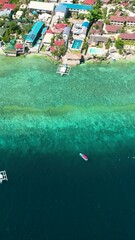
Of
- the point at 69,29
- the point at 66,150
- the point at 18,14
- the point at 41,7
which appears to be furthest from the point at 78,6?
the point at 66,150

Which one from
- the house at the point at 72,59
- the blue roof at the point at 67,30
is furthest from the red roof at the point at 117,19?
the house at the point at 72,59

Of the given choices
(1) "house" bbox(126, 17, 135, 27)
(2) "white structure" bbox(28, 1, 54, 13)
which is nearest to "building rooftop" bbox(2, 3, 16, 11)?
(2) "white structure" bbox(28, 1, 54, 13)

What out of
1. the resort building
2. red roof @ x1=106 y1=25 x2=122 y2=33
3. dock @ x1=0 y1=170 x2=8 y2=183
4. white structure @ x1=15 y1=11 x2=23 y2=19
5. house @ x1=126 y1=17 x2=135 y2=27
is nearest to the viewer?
dock @ x1=0 y1=170 x2=8 y2=183

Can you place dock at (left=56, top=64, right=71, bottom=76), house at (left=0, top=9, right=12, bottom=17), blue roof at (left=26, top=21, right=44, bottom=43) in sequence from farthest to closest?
house at (left=0, top=9, right=12, bottom=17) < blue roof at (left=26, top=21, right=44, bottom=43) < dock at (left=56, top=64, right=71, bottom=76)

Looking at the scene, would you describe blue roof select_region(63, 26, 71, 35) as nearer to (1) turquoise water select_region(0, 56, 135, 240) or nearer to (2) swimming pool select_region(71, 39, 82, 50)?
(2) swimming pool select_region(71, 39, 82, 50)

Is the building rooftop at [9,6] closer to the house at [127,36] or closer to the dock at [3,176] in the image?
the house at [127,36]

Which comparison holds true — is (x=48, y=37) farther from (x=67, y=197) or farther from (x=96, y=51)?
(x=67, y=197)
